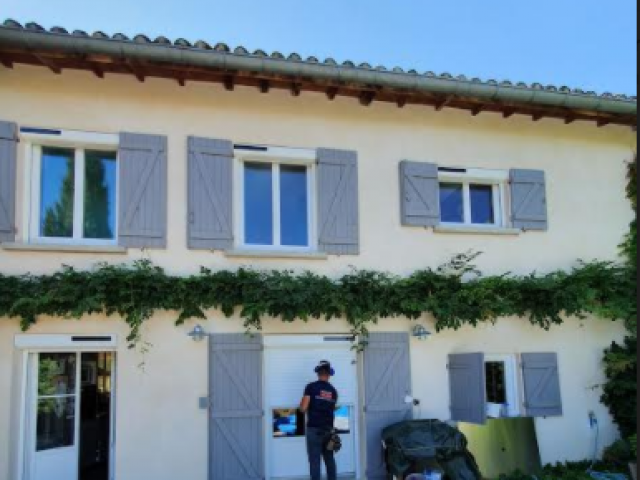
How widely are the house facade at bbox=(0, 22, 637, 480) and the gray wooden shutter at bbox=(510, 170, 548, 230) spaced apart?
0.03 metres

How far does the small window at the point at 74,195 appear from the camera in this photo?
8.09m

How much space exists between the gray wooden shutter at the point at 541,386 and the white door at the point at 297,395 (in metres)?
2.58

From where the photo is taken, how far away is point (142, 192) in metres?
8.20

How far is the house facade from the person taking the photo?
7.82 metres

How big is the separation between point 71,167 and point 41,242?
105 cm

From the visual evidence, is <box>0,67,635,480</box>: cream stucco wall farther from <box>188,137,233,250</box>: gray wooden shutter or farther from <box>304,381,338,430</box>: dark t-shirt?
<box>304,381,338,430</box>: dark t-shirt

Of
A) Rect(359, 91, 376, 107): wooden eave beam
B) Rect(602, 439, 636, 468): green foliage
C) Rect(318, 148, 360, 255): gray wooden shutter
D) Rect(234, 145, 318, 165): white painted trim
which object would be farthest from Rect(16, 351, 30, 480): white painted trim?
Rect(602, 439, 636, 468): green foliage

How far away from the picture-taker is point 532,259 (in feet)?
32.4

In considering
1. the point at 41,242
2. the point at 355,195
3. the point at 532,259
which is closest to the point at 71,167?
the point at 41,242

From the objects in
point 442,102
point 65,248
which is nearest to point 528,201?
point 442,102

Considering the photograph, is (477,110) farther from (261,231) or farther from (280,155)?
(261,231)

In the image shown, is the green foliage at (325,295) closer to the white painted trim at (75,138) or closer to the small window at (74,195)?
the small window at (74,195)

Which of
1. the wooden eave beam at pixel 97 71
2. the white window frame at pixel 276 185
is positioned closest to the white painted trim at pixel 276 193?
the white window frame at pixel 276 185

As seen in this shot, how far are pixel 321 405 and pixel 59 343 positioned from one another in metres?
3.23
